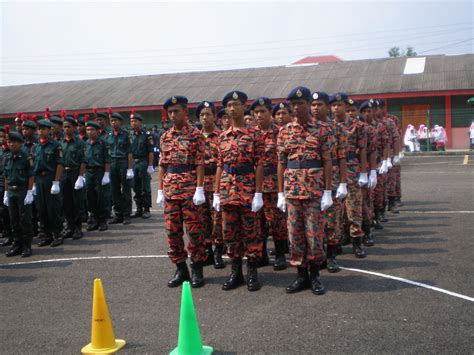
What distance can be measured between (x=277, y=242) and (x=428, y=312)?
7.71 ft

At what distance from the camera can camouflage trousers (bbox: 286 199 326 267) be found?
5.25m

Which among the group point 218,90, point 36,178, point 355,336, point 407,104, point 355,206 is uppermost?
point 218,90

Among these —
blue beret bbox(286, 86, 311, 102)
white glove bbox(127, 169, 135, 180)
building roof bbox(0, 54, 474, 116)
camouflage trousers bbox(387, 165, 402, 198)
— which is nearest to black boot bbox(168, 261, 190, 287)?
blue beret bbox(286, 86, 311, 102)

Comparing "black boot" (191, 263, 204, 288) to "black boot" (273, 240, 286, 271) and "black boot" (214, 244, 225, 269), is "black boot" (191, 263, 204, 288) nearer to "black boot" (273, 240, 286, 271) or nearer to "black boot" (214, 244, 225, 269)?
"black boot" (214, 244, 225, 269)

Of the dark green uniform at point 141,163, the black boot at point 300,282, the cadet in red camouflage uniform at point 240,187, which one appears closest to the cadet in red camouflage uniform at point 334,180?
the black boot at point 300,282

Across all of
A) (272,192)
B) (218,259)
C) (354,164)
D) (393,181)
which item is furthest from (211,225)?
(393,181)

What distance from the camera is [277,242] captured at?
6.54 metres

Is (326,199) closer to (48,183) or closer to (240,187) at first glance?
(240,187)

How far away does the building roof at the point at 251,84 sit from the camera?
28.7 m

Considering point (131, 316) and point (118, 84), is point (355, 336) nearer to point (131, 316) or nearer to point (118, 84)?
point (131, 316)

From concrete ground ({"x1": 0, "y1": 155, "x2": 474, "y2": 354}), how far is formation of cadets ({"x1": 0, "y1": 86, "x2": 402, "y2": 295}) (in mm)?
354

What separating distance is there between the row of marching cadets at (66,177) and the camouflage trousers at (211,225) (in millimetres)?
3242

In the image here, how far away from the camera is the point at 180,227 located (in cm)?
586

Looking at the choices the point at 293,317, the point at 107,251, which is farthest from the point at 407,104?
the point at 293,317
